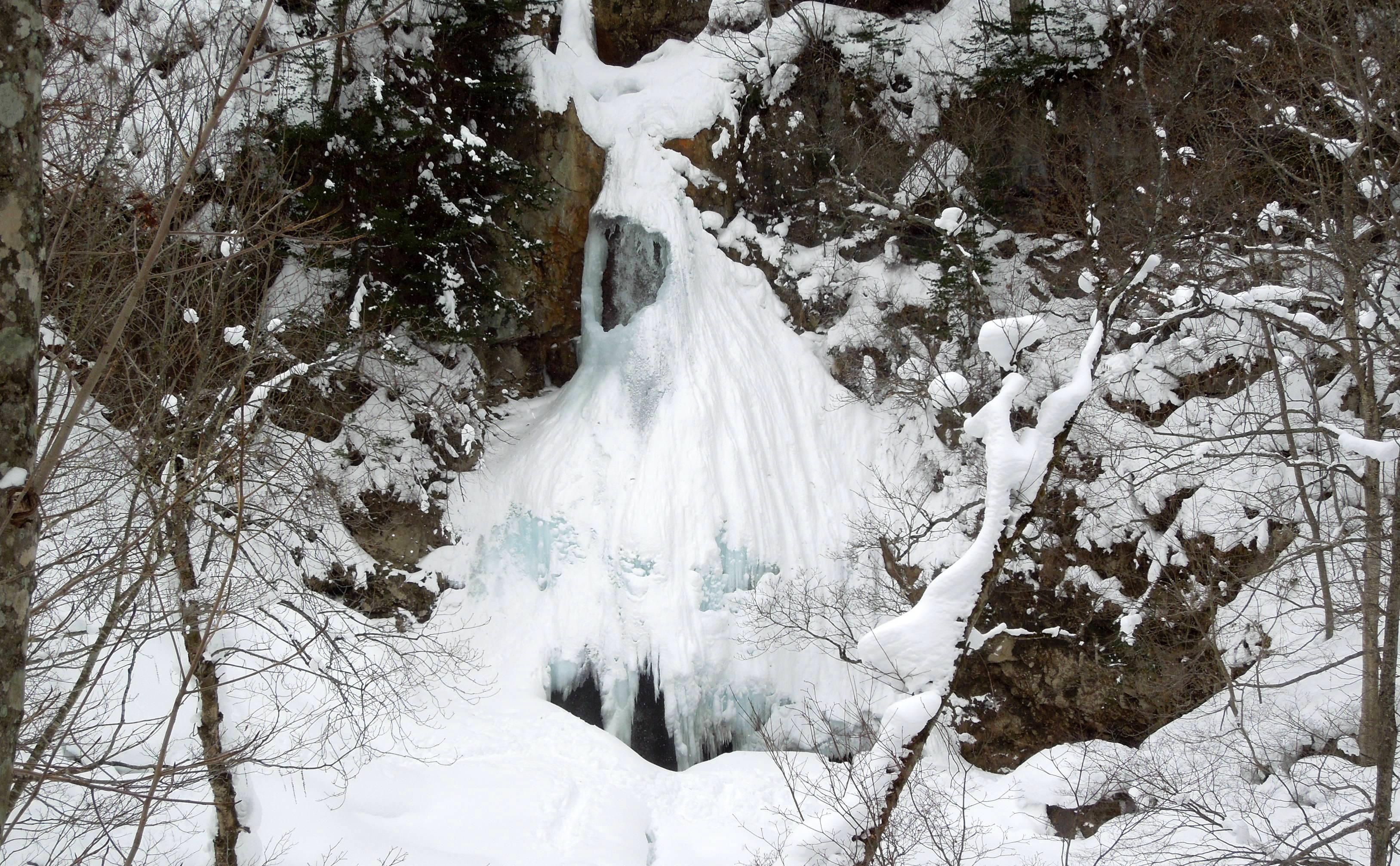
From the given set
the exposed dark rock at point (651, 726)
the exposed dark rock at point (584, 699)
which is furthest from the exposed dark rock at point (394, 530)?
the exposed dark rock at point (651, 726)

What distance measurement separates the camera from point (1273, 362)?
11.1 metres

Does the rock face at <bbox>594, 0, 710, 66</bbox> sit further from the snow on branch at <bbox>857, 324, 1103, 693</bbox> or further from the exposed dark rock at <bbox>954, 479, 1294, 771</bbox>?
the snow on branch at <bbox>857, 324, 1103, 693</bbox>

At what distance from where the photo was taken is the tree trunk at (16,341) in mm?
1668

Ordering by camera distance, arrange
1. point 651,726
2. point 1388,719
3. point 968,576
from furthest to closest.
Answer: point 651,726 < point 1388,719 < point 968,576

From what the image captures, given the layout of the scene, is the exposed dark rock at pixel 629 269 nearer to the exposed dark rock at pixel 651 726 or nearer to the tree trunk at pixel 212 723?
the exposed dark rock at pixel 651 726

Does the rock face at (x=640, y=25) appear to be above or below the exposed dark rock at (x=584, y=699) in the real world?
above

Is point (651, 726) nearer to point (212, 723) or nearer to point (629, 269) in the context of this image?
point (212, 723)

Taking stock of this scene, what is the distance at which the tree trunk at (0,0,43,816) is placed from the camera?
1.67 m

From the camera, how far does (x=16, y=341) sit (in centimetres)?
169

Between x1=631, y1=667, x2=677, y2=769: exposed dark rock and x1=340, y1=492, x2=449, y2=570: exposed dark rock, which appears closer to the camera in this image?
x1=631, y1=667, x2=677, y2=769: exposed dark rock

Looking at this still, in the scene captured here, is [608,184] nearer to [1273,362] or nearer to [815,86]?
[815,86]

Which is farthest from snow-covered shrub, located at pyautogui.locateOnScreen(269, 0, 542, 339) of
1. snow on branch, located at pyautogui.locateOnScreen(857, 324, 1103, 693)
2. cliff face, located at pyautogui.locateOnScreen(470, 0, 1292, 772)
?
snow on branch, located at pyautogui.locateOnScreen(857, 324, 1103, 693)

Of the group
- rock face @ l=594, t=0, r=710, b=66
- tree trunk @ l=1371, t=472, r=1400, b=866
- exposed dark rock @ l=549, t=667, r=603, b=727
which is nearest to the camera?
tree trunk @ l=1371, t=472, r=1400, b=866

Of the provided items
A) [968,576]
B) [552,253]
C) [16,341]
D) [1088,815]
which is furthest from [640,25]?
[16,341]
